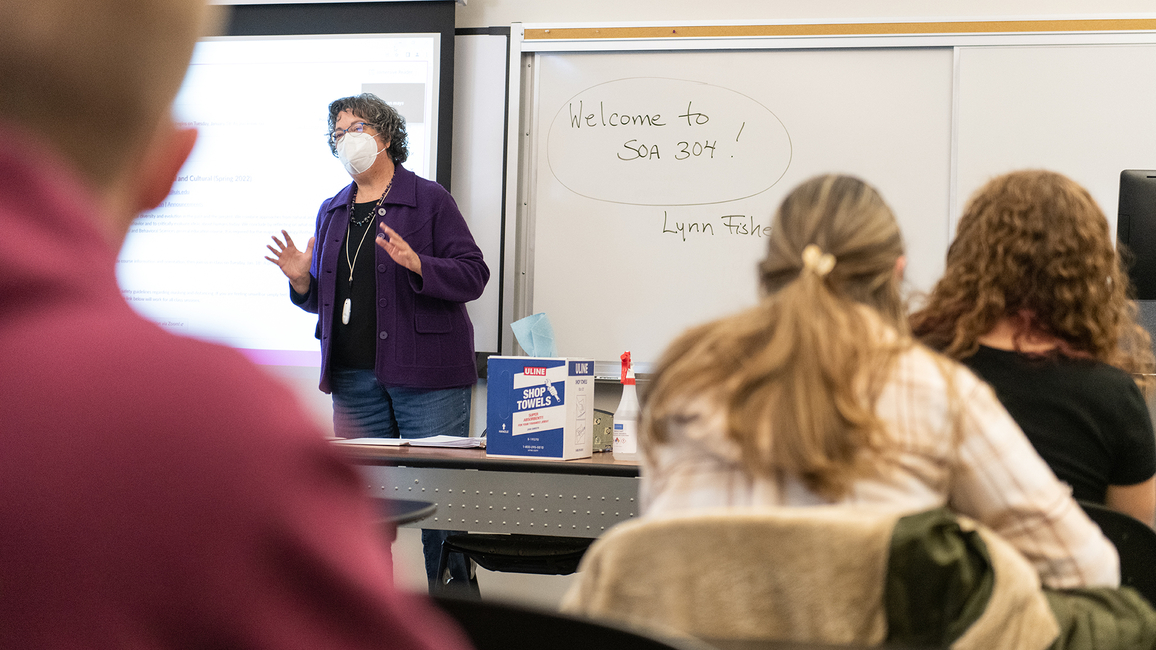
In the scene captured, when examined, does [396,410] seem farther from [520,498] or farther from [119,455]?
[119,455]

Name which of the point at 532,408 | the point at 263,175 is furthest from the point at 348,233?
the point at 532,408

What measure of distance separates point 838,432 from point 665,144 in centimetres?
251

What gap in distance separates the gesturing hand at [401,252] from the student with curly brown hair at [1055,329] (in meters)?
1.46

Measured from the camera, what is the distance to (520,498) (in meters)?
1.84

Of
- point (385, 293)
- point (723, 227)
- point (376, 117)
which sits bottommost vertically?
point (385, 293)

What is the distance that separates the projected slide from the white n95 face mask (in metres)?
0.49

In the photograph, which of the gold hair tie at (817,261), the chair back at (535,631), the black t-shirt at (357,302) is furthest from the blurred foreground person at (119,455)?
the black t-shirt at (357,302)

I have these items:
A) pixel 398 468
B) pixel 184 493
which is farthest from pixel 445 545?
pixel 184 493

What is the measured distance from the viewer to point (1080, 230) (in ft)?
4.61

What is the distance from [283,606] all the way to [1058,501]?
0.97 meters

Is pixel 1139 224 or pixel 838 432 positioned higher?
pixel 1139 224

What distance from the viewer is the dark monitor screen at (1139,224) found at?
2158mm

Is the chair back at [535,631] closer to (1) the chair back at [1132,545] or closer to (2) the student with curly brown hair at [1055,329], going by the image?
(1) the chair back at [1132,545]

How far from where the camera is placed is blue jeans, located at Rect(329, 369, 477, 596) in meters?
2.72
